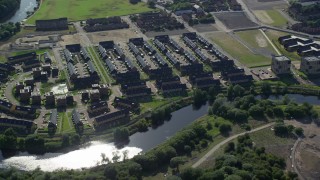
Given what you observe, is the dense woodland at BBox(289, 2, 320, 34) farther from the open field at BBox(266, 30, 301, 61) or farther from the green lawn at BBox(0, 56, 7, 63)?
the green lawn at BBox(0, 56, 7, 63)

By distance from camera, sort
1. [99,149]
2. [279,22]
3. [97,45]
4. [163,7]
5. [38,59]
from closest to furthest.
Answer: [99,149]
[38,59]
[97,45]
[279,22]
[163,7]

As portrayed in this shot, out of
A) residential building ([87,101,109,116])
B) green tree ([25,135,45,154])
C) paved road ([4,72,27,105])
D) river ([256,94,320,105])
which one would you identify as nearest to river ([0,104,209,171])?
green tree ([25,135,45,154])

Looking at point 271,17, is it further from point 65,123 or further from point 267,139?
point 65,123

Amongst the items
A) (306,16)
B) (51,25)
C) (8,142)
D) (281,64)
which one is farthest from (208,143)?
(306,16)

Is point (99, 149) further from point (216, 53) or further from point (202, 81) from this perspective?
point (216, 53)

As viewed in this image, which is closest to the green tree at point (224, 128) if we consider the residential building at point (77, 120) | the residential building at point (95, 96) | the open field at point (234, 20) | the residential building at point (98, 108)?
the residential building at point (98, 108)

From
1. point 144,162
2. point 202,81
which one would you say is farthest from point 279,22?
point 144,162
